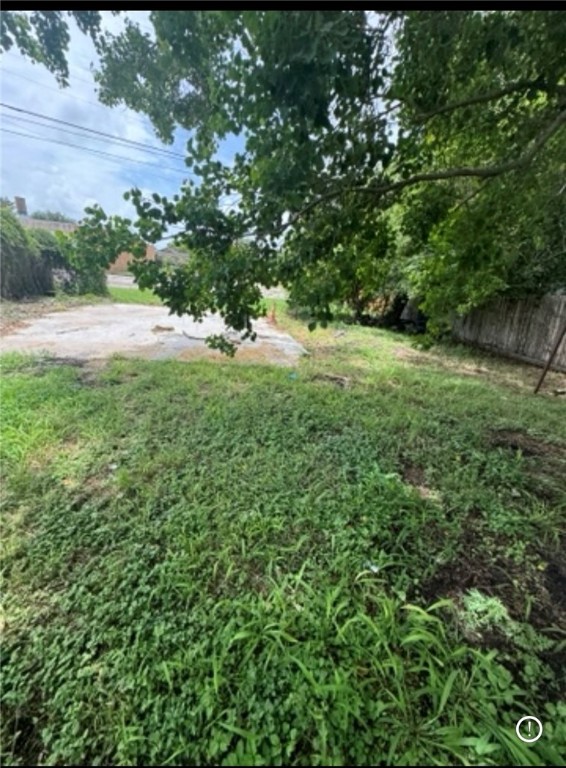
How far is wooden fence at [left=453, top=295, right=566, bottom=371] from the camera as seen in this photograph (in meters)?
6.41

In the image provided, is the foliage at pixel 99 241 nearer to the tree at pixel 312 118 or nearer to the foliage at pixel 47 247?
the tree at pixel 312 118

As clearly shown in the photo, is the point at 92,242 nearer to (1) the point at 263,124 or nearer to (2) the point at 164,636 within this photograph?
(1) the point at 263,124

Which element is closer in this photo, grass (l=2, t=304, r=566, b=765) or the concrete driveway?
grass (l=2, t=304, r=566, b=765)

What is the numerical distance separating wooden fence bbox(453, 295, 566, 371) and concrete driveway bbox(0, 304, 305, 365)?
165 inches

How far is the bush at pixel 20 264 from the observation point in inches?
322

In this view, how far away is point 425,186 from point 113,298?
37.9ft

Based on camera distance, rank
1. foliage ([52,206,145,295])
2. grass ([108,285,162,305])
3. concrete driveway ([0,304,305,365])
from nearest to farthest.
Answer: foliage ([52,206,145,295]), concrete driveway ([0,304,305,365]), grass ([108,285,162,305])

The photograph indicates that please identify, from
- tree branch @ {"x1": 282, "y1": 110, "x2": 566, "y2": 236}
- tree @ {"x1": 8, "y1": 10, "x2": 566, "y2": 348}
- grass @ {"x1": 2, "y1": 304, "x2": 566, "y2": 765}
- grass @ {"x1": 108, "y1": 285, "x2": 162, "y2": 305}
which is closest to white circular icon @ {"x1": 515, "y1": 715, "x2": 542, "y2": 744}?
grass @ {"x1": 2, "y1": 304, "x2": 566, "y2": 765}

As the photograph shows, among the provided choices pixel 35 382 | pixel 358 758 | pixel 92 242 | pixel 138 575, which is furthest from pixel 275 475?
pixel 35 382

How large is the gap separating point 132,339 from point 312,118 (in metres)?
5.70

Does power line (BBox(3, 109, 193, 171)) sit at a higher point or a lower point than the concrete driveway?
higher

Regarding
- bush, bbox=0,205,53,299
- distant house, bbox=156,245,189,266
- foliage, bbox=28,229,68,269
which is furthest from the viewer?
foliage, bbox=28,229,68,269

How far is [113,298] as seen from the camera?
11984mm

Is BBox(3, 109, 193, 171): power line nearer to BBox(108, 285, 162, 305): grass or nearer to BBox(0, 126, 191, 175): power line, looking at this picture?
BBox(0, 126, 191, 175): power line
